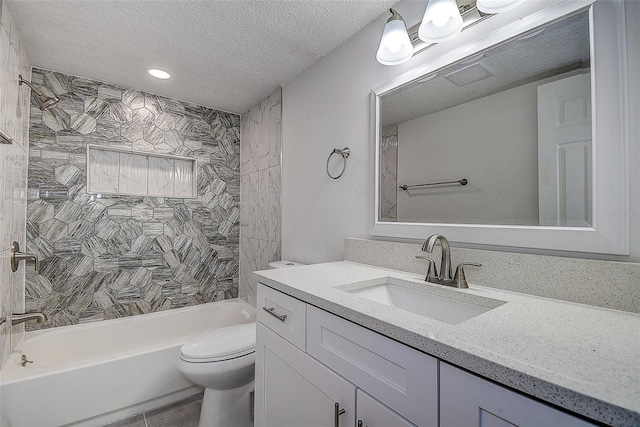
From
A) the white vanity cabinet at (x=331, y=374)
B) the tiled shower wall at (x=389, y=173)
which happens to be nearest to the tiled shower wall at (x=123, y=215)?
the white vanity cabinet at (x=331, y=374)

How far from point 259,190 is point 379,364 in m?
2.21

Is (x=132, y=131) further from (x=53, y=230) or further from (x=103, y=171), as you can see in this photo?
(x=53, y=230)

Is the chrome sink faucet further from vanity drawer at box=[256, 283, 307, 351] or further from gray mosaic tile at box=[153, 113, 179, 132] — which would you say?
gray mosaic tile at box=[153, 113, 179, 132]

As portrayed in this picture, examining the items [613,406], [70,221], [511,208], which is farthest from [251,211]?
[613,406]

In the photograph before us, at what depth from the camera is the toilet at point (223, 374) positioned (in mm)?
1517

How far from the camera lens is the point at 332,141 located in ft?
5.96

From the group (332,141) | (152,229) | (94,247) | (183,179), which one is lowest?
(94,247)

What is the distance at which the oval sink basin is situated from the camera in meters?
0.95

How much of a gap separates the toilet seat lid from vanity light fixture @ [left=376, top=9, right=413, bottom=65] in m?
1.70

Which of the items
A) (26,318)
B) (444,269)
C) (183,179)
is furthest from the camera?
(183,179)

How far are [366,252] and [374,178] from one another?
0.40m

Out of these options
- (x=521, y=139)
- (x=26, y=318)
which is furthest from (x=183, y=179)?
(x=521, y=139)

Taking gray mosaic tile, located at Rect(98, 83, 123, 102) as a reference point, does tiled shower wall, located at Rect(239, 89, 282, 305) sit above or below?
below

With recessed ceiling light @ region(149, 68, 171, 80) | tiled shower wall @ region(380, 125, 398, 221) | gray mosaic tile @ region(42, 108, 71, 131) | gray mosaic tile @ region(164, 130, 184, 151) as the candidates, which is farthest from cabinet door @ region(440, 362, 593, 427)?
gray mosaic tile @ region(42, 108, 71, 131)
